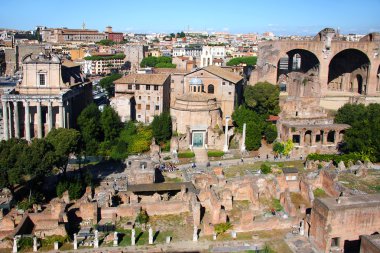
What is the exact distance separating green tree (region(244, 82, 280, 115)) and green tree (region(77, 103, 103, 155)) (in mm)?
18857

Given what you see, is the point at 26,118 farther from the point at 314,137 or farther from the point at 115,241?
the point at 314,137

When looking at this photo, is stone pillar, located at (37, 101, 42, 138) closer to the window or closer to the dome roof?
the window

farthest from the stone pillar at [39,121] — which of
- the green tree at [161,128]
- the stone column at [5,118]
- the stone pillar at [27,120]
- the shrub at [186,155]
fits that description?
the shrub at [186,155]

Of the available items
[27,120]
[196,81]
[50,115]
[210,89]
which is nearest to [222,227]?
[196,81]

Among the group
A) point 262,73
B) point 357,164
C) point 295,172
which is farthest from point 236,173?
point 262,73

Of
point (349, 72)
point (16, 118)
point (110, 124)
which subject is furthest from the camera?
point (349, 72)

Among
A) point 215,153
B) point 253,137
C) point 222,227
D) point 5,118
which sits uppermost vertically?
point 5,118

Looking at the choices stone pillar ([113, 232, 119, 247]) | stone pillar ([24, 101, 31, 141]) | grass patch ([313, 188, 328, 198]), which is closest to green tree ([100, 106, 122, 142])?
stone pillar ([24, 101, 31, 141])

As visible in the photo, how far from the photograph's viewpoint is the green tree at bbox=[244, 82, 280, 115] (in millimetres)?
52219

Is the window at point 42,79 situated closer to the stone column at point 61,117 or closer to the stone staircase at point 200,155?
the stone column at point 61,117

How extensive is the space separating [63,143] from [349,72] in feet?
154

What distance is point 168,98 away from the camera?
178ft

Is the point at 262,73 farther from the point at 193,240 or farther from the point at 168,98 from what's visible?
the point at 193,240

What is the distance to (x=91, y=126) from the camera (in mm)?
44281
